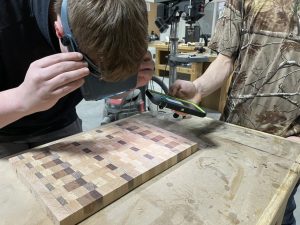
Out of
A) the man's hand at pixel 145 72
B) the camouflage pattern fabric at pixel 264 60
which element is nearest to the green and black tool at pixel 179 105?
the man's hand at pixel 145 72

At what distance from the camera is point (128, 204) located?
47cm

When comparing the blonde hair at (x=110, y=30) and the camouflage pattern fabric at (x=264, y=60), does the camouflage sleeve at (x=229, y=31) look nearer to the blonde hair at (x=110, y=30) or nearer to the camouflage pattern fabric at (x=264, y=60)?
the camouflage pattern fabric at (x=264, y=60)

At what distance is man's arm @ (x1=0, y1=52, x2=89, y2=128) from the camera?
0.50 m

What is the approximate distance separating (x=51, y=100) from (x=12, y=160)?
16cm

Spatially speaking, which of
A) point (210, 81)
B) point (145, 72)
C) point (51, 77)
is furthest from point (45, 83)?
point (210, 81)

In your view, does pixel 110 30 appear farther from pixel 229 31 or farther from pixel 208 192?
pixel 229 31

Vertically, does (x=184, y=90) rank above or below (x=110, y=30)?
below

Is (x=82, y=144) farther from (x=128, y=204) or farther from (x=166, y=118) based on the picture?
(x=166, y=118)

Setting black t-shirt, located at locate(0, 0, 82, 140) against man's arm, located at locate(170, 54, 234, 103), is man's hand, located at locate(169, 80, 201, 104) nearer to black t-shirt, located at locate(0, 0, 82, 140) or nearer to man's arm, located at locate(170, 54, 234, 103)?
man's arm, located at locate(170, 54, 234, 103)

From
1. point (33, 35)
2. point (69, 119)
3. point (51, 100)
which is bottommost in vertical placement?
point (69, 119)

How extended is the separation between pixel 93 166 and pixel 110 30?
0.27m

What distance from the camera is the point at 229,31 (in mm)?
846

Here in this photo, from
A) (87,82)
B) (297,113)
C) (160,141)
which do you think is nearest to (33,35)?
(87,82)

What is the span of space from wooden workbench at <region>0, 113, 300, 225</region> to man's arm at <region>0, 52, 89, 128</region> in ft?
0.48
